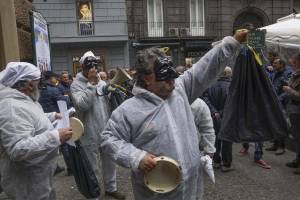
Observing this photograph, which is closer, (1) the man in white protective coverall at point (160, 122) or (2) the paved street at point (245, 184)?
(1) the man in white protective coverall at point (160, 122)

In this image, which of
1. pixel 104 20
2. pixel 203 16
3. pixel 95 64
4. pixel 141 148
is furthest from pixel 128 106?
pixel 203 16

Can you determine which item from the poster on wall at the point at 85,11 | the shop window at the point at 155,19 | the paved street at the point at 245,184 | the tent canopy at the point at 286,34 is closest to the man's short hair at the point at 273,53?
the tent canopy at the point at 286,34

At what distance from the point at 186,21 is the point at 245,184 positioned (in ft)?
67.0

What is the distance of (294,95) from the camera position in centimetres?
655

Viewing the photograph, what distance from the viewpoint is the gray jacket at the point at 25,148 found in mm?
2875

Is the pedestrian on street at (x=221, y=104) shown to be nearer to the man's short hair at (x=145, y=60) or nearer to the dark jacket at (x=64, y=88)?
the dark jacket at (x=64, y=88)

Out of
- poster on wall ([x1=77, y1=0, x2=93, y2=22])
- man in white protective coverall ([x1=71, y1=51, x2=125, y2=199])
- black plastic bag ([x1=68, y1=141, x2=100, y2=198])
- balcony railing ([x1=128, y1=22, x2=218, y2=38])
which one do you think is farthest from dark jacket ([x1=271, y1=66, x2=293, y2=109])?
poster on wall ([x1=77, y1=0, x2=93, y2=22])

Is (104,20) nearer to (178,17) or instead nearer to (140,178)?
(178,17)

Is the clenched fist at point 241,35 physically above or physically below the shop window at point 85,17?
below

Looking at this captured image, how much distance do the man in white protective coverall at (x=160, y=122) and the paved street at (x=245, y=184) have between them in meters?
2.76

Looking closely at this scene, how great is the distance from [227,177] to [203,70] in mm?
4063

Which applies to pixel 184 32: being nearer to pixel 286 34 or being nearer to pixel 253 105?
pixel 286 34

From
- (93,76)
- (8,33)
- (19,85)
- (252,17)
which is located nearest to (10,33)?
(8,33)

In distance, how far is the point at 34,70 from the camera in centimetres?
320
